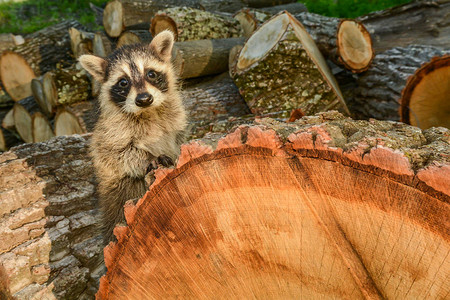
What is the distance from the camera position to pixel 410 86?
3350 millimetres

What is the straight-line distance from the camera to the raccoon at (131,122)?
2330 mm

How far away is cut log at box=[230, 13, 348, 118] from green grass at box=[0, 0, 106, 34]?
7246 mm

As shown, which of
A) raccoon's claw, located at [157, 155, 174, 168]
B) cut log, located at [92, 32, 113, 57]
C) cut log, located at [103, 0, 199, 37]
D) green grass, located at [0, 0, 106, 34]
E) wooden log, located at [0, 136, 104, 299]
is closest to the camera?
wooden log, located at [0, 136, 104, 299]

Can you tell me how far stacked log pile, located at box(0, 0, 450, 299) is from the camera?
3.43 feet

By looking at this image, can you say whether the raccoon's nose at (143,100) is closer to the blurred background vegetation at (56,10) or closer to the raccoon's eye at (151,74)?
the raccoon's eye at (151,74)

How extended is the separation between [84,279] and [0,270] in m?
0.42

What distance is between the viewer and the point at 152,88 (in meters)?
2.45

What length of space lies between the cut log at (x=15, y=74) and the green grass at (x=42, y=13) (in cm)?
366

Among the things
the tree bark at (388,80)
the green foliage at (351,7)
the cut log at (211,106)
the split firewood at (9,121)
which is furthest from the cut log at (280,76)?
the split firewood at (9,121)

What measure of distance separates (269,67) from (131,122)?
145 centimetres

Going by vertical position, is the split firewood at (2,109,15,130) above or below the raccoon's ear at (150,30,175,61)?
below

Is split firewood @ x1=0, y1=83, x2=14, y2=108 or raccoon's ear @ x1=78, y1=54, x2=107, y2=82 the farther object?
split firewood @ x1=0, y1=83, x2=14, y2=108

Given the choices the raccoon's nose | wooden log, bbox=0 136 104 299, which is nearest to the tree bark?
the raccoon's nose

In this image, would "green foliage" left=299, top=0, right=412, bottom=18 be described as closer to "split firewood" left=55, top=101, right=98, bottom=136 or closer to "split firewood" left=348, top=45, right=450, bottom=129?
"split firewood" left=348, top=45, right=450, bottom=129
